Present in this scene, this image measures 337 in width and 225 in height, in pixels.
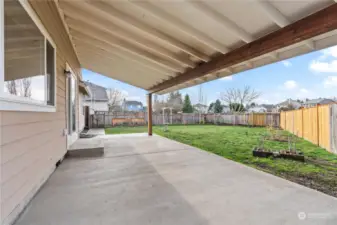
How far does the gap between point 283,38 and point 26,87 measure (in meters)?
3.20

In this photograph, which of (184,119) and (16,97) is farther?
(184,119)

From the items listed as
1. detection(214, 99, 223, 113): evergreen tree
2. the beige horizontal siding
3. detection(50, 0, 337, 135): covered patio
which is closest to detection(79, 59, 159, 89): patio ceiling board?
A: detection(50, 0, 337, 135): covered patio

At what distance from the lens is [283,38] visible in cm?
272

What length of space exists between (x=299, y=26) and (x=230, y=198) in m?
2.23

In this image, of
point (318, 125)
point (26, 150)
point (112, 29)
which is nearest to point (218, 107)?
point (318, 125)

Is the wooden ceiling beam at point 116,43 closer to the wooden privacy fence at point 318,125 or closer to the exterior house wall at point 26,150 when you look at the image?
the exterior house wall at point 26,150

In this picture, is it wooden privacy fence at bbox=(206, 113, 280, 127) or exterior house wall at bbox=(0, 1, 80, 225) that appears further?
wooden privacy fence at bbox=(206, 113, 280, 127)

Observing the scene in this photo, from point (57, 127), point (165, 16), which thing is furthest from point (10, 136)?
point (165, 16)

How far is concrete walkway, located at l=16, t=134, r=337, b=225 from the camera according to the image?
211 cm

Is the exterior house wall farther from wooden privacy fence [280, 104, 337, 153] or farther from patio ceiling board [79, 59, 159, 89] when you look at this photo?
wooden privacy fence [280, 104, 337, 153]

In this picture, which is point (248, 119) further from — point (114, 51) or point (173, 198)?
point (173, 198)

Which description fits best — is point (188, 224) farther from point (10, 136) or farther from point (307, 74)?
point (307, 74)

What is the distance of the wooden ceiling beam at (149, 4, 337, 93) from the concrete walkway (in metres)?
1.94

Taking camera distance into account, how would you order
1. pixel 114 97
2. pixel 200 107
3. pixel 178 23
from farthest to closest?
pixel 200 107, pixel 114 97, pixel 178 23
